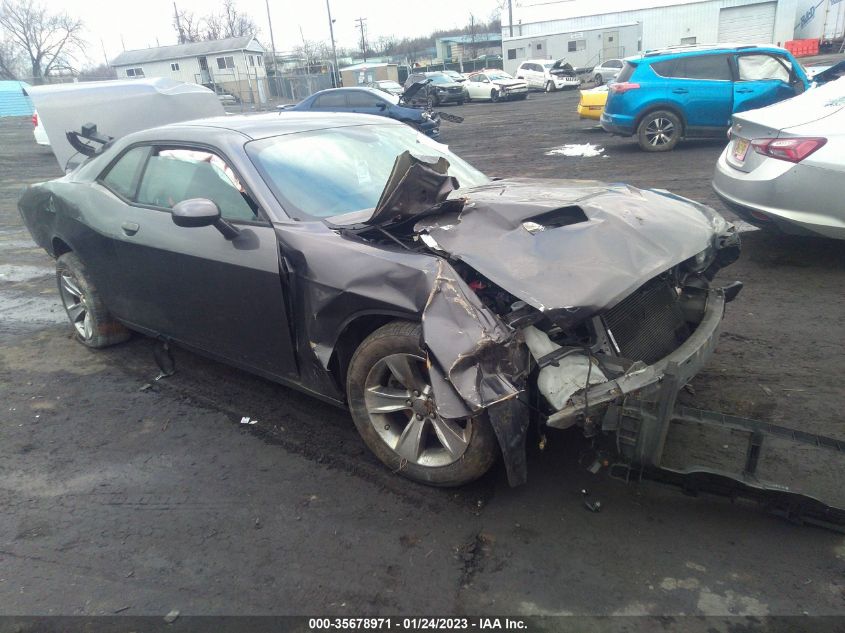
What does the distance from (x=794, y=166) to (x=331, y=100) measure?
13893 mm

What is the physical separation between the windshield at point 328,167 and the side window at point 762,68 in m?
9.50

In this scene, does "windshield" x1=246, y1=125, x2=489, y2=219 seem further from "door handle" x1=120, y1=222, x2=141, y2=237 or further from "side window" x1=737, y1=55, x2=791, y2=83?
"side window" x1=737, y1=55, x2=791, y2=83

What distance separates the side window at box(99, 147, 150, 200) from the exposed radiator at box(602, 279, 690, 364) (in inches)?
121

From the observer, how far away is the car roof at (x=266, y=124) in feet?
12.2

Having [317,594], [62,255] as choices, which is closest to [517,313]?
[317,594]

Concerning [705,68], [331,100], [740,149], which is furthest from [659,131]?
[331,100]

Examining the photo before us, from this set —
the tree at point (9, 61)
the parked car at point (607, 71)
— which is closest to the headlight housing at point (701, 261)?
the parked car at point (607, 71)

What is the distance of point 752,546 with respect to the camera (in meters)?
2.46

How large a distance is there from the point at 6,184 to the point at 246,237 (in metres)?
13.5

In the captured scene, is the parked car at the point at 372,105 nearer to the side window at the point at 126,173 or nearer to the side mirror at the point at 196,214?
the side window at the point at 126,173

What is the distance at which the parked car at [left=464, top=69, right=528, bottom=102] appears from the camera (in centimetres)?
2984

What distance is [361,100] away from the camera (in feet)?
53.7

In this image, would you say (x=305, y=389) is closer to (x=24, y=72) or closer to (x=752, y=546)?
(x=752, y=546)

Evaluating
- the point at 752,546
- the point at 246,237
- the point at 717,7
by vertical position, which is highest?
the point at 717,7
